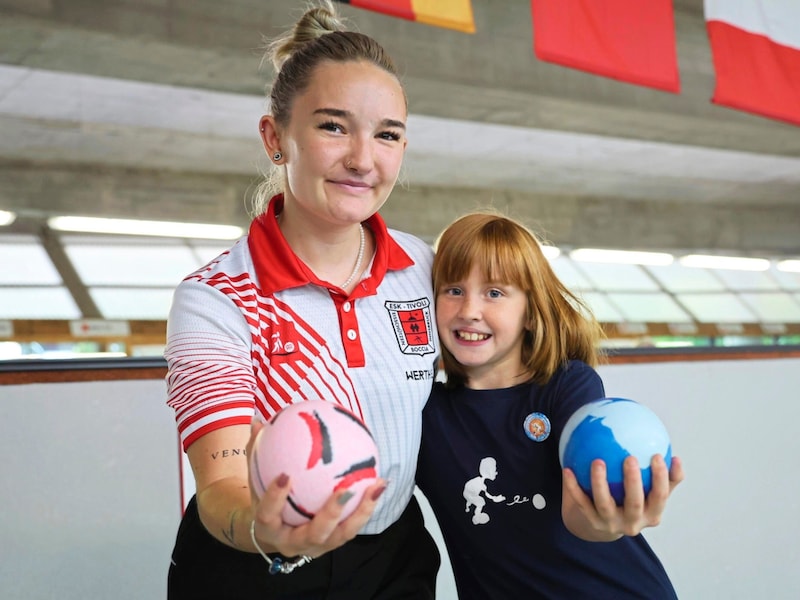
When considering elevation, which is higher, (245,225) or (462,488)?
(245,225)

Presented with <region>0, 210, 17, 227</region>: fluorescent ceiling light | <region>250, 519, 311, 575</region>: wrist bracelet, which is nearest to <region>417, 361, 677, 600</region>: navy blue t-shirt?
<region>250, 519, 311, 575</region>: wrist bracelet

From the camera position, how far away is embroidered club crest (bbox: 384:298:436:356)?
1.56 m

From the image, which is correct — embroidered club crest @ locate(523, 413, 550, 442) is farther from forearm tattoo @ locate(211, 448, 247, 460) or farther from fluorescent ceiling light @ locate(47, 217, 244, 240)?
fluorescent ceiling light @ locate(47, 217, 244, 240)

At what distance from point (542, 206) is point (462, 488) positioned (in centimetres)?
351

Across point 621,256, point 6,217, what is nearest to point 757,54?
point 621,256

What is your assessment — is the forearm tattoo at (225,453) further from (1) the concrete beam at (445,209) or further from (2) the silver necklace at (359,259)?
(1) the concrete beam at (445,209)

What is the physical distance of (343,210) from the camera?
57.8 inches

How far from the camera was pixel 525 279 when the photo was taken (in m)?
1.75

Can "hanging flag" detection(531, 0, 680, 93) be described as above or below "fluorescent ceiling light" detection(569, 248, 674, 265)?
above

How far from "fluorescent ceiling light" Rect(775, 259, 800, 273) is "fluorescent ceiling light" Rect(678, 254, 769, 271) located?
8 cm

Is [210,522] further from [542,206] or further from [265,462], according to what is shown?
[542,206]

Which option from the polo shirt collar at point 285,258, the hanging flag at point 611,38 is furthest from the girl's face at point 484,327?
the hanging flag at point 611,38

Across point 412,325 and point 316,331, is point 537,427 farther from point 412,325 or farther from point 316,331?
point 316,331

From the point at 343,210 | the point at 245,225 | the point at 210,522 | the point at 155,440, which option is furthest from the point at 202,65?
the point at 210,522
